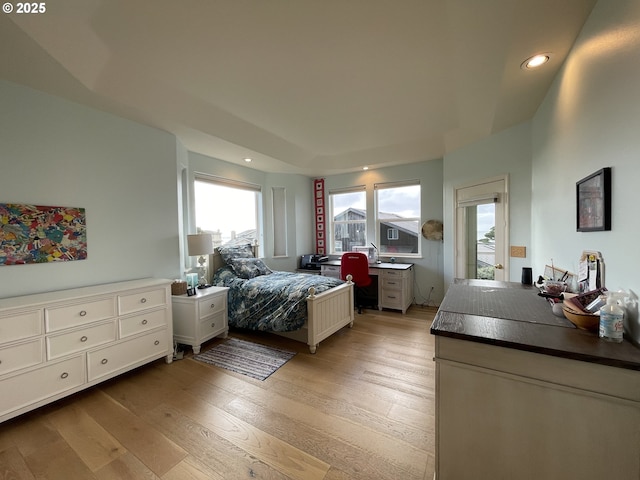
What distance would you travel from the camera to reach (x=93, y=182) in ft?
7.89

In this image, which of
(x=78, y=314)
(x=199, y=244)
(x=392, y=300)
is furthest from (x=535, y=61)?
(x=78, y=314)

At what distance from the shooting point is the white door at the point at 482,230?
117 inches

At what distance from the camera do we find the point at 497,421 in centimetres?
107

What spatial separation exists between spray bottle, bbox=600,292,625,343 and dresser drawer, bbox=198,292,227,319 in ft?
10.1

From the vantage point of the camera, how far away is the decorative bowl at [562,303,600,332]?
42.6 inches

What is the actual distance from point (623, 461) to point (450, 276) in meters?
3.08

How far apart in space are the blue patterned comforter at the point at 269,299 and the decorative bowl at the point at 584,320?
2191mm

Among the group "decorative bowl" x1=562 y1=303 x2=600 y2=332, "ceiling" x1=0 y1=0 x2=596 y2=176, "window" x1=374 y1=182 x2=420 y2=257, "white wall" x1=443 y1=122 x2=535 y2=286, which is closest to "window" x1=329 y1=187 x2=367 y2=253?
"window" x1=374 y1=182 x2=420 y2=257

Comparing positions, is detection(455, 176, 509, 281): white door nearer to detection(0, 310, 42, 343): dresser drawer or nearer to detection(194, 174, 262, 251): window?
detection(194, 174, 262, 251): window

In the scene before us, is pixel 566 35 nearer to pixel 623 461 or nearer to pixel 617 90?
pixel 617 90

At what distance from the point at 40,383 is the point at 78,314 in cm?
49

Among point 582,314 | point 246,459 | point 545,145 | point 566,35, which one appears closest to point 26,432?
point 246,459

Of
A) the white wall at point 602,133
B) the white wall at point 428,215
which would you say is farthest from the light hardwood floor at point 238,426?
the white wall at point 428,215

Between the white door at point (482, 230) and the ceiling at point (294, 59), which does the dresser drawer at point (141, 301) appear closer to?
the ceiling at point (294, 59)
